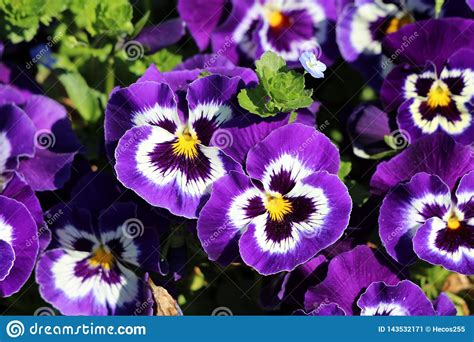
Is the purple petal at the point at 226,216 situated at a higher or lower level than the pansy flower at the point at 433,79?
higher

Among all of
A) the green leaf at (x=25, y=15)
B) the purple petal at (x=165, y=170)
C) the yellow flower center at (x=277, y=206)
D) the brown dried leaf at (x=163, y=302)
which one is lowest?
the brown dried leaf at (x=163, y=302)

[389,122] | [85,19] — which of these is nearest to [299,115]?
[389,122]

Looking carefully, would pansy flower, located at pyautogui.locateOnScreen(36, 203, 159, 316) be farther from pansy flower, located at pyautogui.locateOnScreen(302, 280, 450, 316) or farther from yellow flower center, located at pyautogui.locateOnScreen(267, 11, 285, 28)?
yellow flower center, located at pyautogui.locateOnScreen(267, 11, 285, 28)

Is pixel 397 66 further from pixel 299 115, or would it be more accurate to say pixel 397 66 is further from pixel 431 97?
pixel 299 115

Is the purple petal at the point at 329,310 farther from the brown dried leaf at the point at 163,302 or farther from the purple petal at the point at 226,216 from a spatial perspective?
the brown dried leaf at the point at 163,302

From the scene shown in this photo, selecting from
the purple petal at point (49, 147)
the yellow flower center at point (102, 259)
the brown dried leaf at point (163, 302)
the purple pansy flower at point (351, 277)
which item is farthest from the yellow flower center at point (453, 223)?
the purple petal at point (49, 147)

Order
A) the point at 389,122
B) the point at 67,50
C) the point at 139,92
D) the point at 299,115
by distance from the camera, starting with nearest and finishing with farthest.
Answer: the point at 139,92, the point at 299,115, the point at 389,122, the point at 67,50

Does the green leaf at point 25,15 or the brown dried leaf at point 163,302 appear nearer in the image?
the brown dried leaf at point 163,302

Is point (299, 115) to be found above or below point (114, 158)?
below
